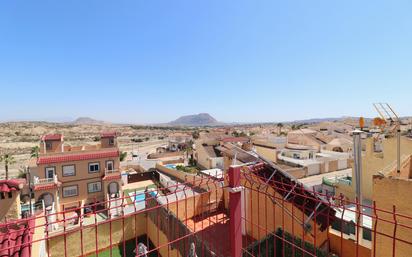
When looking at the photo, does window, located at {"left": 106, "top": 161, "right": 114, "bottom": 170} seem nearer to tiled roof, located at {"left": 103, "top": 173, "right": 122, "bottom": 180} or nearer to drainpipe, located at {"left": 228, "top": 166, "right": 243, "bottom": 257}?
tiled roof, located at {"left": 103, "top": 173, "right": 122, "bottom": 180}

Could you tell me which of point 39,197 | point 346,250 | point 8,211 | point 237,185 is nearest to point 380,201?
point 346,250

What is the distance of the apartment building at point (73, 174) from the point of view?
17234 mm

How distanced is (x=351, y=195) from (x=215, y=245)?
14.4 metres

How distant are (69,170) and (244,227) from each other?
16.7 meters

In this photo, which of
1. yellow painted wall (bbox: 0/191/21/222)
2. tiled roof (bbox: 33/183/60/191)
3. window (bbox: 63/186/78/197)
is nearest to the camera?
yellow painted wall (bbox: 0/191/21/222)

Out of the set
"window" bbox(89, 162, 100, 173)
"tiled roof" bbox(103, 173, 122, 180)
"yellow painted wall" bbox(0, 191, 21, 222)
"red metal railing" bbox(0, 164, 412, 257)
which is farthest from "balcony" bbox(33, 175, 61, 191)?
"yellow painted wall" bbox(0, 191, 21, 222)

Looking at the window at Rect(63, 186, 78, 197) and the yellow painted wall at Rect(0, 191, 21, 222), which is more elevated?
the yellow painted wall at Rect(0, 191, 21, 222)

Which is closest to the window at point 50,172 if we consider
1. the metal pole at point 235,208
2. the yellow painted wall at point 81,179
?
the yellow painted wall at point 81,179

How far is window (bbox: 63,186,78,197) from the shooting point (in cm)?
1856

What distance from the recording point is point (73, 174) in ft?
61.4

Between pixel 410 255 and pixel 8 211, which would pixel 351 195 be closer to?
pixel 410 255

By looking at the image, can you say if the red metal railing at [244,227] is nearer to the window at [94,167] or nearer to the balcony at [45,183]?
the balcony at [45,183]

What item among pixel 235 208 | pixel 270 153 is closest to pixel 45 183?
pixel 235 208

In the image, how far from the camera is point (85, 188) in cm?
1920
